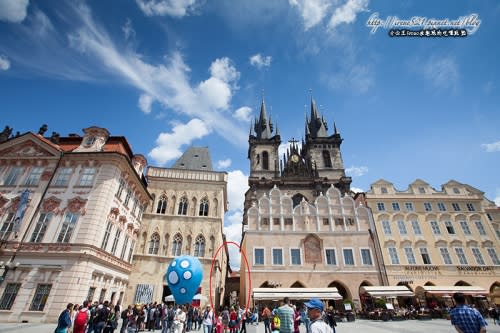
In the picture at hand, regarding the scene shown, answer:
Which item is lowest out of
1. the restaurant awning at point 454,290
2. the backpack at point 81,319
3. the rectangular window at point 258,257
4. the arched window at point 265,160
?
the backpack at point 81,319

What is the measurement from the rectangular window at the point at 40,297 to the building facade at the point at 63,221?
0.18 feet

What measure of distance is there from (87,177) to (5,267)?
7.01 meters

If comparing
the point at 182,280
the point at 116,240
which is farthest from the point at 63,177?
the point at 182,280

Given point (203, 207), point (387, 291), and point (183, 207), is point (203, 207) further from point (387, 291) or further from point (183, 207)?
point (387, 291)

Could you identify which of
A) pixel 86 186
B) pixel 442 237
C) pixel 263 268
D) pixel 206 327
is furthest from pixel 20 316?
pixel 442 237

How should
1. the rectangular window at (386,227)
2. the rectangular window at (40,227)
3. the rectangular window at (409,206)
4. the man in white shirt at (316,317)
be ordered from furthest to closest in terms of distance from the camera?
the rectangular window at (409,206) → the rectangular window at (386,227) → the rectangular window at (40,227) → the man in white shirt at (316,317)

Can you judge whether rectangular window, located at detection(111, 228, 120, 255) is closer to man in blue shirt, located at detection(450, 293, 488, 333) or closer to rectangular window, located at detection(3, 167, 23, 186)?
rectangular window, located at detection(3, 167, 23, 186)

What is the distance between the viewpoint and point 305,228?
1019 inches

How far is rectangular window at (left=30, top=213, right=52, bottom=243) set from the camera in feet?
52.6

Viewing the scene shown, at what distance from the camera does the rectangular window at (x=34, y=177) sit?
1827cm

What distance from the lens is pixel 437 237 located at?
2609 centimetres

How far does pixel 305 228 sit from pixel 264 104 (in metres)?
47.3

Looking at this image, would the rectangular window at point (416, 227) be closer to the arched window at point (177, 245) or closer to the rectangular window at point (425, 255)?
the rectangular window at point (425, 255)

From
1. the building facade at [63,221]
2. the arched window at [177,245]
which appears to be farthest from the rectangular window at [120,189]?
the arched window at [177,245]
